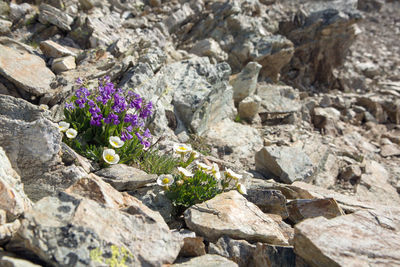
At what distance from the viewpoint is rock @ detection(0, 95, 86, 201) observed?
3787 millimetres

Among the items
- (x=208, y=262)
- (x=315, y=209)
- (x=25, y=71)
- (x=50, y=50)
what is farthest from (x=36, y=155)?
(x=50, y=50)

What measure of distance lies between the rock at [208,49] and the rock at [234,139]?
3.17 meters

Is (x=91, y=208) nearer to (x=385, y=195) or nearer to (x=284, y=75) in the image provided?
(x=385, y=195)

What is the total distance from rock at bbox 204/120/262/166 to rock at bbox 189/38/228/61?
125 inches

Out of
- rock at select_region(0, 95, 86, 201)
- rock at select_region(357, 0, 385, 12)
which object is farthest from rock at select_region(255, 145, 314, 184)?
rock at select_region(357, 0, 385, 12)

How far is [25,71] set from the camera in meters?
6.49

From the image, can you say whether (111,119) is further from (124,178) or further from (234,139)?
(234,139)

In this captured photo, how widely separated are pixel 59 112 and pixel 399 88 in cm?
1709

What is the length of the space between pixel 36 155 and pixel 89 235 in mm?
1525

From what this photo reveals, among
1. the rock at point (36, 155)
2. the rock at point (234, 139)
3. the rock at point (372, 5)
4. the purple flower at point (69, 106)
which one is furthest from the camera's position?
the rock at point (372, 5)

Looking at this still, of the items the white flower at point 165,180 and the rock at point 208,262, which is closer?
the rock at point 208,262

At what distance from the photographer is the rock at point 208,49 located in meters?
11.7

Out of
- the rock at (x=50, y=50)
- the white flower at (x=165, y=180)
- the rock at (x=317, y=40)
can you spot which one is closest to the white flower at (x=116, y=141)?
the white flower at (x=165, y=180)

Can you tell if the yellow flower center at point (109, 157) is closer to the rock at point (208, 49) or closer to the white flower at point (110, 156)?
the white flower at point (110, 156)
